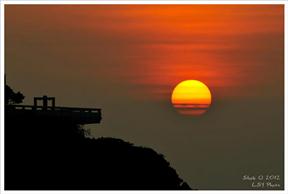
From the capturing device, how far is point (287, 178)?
94.2ft

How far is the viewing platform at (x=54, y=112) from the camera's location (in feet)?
129

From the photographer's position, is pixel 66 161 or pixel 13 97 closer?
pixel 66 161

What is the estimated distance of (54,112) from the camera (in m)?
39.8

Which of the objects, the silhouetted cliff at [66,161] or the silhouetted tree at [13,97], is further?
the silhouetted tree at [13,97]

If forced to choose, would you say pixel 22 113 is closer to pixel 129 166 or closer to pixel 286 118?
A: pixel 129 166

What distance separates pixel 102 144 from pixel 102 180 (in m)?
3.33

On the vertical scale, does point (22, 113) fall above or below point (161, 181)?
above

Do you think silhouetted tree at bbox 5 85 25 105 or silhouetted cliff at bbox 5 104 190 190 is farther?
silhouetted tree at bbox 5 85 25 105

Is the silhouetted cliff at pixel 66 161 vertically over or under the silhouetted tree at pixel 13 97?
under

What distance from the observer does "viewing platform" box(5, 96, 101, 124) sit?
39188 mm

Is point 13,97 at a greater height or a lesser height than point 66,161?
greater

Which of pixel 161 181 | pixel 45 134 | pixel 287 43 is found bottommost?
pixel 161 181

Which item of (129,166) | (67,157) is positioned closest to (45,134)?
(67,157)

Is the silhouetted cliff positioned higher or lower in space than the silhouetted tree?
Answer: lower
